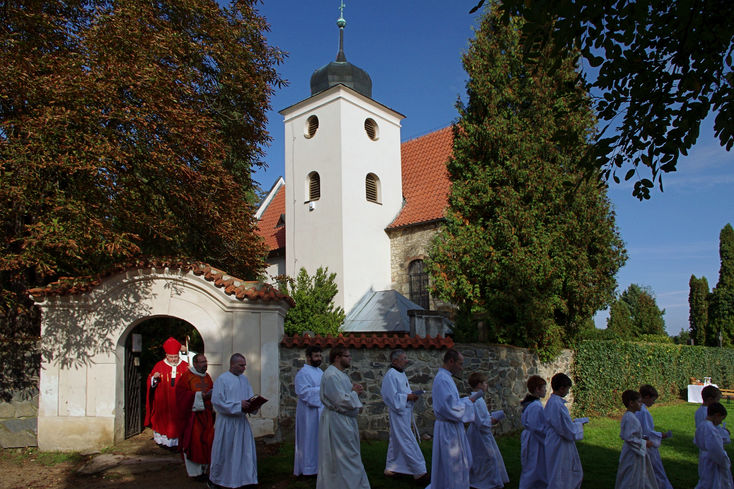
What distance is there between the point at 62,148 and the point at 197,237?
14.2 feet

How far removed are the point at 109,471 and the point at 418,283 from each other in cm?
1403

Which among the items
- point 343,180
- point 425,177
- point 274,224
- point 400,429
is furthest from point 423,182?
point 400,429

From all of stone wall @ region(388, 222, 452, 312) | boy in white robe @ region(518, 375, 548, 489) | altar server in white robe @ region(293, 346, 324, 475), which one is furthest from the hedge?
altar server in white robe @ region(293, 346, 324, 475)

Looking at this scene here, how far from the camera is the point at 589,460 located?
8812mm

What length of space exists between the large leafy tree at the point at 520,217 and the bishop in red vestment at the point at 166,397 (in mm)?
6787

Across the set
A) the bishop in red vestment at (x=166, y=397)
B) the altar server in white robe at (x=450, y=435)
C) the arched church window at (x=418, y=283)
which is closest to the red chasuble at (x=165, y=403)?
the bishop in red vestment at (x=166, y=397)

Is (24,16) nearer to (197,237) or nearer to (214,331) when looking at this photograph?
(197,237)

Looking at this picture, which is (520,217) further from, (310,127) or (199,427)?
(310,127)

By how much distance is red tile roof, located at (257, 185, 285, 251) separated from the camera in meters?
24.4

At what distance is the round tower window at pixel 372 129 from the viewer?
22.3m

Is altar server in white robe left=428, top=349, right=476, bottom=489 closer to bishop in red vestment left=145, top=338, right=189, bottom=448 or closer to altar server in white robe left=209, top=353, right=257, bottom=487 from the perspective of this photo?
altar server in white robe left=209, top=353, right=257, bottom=487

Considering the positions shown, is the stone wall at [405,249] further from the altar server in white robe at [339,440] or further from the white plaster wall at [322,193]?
the altar server in white robe at [339,440]

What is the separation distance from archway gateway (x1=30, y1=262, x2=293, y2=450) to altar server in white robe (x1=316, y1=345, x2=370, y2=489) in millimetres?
3441

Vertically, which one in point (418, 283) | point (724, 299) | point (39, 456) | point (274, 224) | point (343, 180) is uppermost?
point (343, 180)
